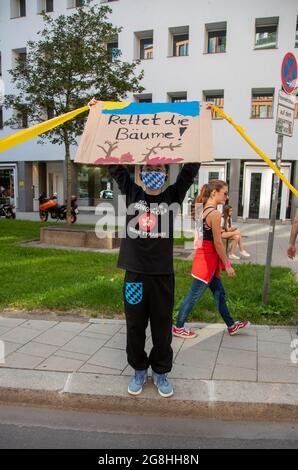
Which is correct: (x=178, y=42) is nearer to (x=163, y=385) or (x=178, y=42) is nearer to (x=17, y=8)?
(x=17, y=8)

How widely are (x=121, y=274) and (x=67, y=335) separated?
2877mm

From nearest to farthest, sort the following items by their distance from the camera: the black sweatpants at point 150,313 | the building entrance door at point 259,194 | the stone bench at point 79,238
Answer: the black sweatpants at point 150,313 < the stone bench at point 79,238 < the building entrance door at point 259,194

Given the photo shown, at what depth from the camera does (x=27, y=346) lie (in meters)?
4.45

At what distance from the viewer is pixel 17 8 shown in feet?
79.6

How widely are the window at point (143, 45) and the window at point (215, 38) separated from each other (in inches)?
123

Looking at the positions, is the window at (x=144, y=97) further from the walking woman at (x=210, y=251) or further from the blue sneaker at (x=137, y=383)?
the blue sneaker at (x=137, y=383)

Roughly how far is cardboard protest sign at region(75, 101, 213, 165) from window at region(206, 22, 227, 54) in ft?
60.1

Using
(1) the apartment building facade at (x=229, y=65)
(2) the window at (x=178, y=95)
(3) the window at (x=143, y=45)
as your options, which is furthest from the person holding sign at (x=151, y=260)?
(3) the window at (x=143, y=45)

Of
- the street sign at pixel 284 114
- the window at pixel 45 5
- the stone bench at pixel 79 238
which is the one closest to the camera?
the street sign at pixel 284 114

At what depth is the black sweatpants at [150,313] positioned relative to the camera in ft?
10.8

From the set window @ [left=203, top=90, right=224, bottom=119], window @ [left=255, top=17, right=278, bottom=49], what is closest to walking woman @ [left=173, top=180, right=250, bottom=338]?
window @ [left=203, top=90, right=224, bottom=119]

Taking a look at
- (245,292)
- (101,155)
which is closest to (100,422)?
(101,155)

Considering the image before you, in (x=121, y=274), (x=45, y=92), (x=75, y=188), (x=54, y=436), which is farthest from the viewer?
(x=75, y=188)
